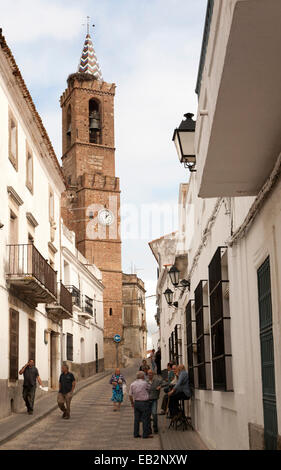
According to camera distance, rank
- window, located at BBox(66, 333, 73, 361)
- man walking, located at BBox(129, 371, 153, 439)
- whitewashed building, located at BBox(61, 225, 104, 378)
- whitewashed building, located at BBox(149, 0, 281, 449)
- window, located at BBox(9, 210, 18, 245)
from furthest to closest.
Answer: whitewashed building, located at BBox(61, 225, 104, 378) → window, located at BBox(66, 333, 73, 361) → window, located at BBox(9, 210, 18, 245) → man walking, located at BBox(129, 371, 153, 439) → whitewashed building, located at BBox(149, 0, 281, 449)

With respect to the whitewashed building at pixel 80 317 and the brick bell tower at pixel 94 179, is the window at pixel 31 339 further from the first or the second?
the brick bell tower at pixel 94 179

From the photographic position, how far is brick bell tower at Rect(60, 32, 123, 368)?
1841 inches

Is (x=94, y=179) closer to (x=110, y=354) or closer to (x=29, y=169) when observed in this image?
(x=110, y=354)

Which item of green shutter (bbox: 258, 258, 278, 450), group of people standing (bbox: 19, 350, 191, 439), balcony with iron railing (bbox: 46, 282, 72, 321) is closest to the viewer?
green shutter (bbox: 258, 258, 278, 450)

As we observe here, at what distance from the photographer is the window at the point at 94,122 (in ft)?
169

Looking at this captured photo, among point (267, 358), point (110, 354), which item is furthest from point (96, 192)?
point (267, 358)

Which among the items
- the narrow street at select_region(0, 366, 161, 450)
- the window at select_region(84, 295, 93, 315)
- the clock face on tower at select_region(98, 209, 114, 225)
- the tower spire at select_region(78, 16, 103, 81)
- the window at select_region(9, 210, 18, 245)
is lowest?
the narrow street at select_region(0, 366, 161, 450)

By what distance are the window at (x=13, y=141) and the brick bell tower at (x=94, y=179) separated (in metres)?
29.3

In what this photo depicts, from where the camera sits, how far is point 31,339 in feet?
61.7

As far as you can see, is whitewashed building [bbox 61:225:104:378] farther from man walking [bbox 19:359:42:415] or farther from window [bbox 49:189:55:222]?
man walking [bbox 19:359:42:415]

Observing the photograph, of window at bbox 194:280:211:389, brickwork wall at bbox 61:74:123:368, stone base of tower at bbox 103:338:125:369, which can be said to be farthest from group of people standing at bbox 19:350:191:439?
brickwork wall at bbox 61:74:123:368

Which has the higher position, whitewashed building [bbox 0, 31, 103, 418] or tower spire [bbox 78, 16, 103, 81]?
tower spire [bbox 78, 16, 103, 81]
